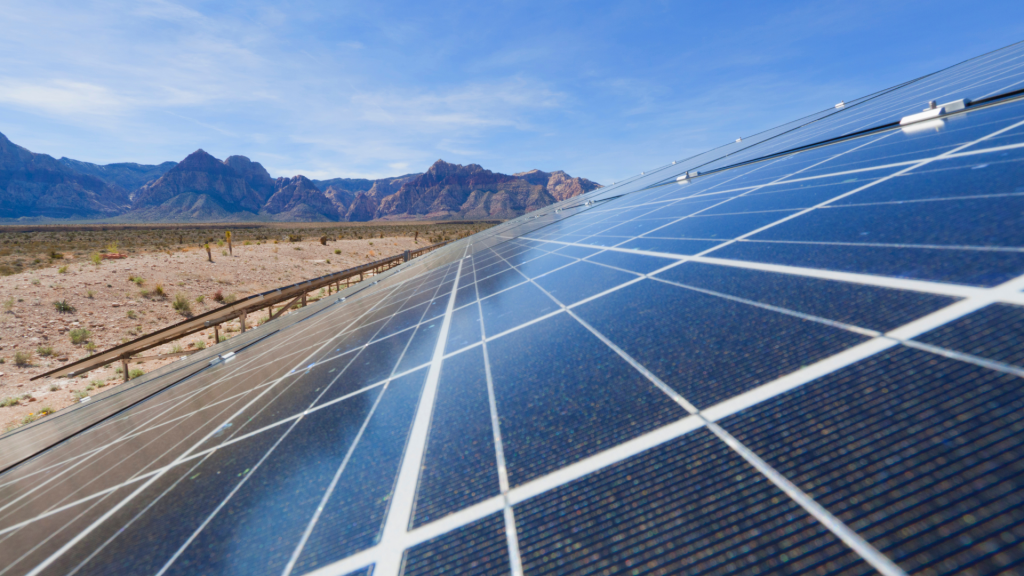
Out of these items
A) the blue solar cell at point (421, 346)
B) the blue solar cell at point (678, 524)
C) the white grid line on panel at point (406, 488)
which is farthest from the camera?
the blue solar cell at point (421, 346)

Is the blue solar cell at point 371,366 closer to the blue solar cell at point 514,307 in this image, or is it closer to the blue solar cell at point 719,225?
the blue solar cell at point 514,307

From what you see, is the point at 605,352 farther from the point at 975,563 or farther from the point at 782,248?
the point at 782,248

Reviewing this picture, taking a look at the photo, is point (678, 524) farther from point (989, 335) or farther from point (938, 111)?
point (938, 111)

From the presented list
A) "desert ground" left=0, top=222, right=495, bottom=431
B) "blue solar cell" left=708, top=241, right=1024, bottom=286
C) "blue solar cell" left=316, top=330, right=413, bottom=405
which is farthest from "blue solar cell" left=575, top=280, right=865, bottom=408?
"desert ground" left=0, top=222, right=495, bottom=431

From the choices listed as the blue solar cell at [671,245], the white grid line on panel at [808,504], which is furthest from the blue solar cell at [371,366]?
the blue solar cell at [671,245]

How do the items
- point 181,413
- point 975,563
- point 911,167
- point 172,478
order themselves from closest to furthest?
point 975,563
point 172,478
point 911,167
point 181,413

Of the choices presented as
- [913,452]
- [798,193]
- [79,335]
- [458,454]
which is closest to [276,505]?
[458,454]

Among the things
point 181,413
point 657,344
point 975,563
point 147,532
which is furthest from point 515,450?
point 181,413
